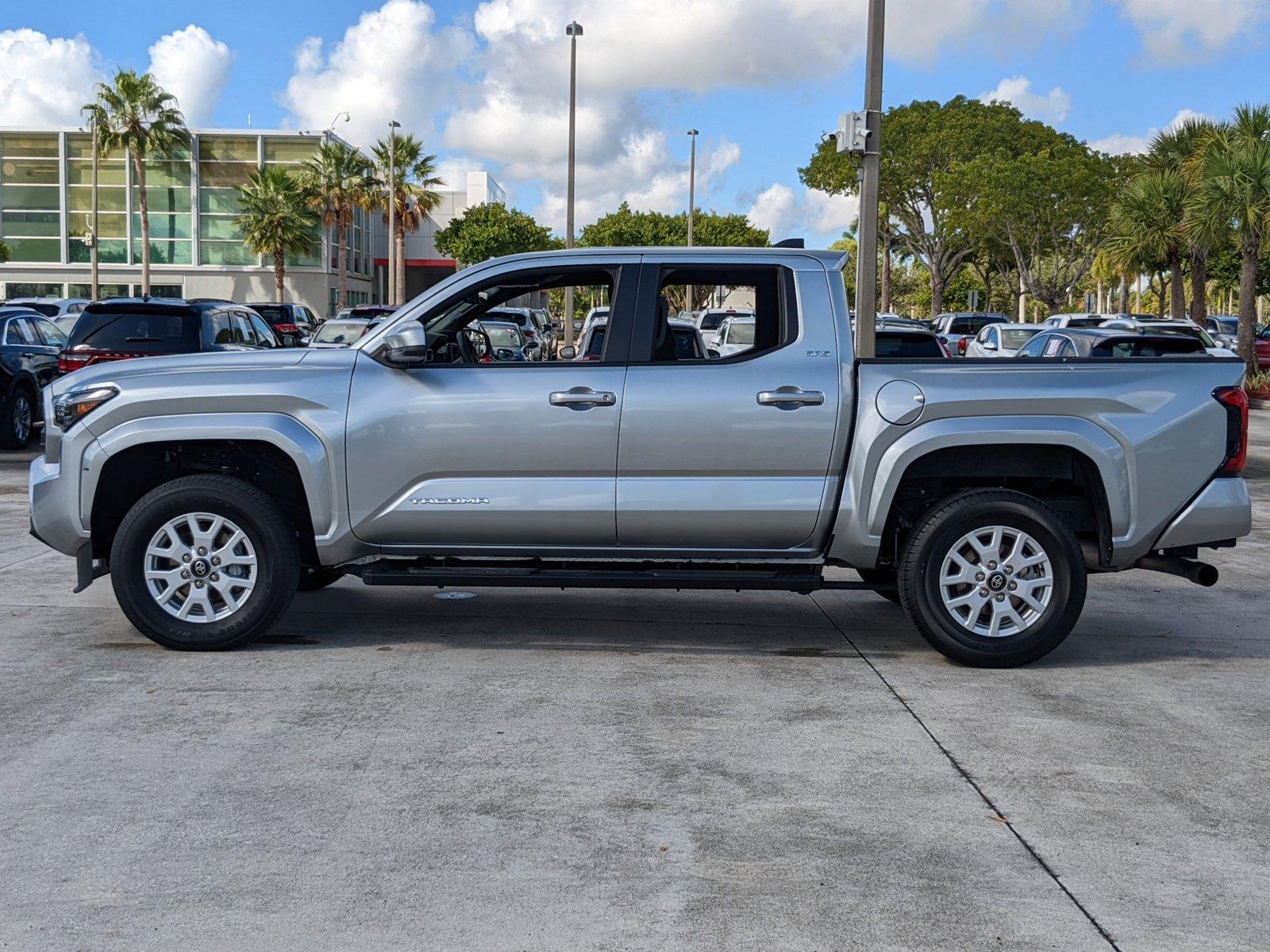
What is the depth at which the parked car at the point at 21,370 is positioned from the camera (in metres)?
17.7

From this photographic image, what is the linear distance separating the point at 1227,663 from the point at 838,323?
2.68 meters

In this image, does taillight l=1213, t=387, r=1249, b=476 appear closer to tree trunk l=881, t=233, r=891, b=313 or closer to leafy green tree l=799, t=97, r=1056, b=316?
leafy green tree l=799, t=97, r=1056, b=316

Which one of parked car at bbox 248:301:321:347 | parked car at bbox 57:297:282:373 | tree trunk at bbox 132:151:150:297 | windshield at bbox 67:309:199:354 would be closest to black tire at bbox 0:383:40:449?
parked car at bbox 57:297:282:373

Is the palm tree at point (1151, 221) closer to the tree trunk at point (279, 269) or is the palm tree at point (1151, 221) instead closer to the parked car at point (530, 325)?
the parked car at point (530, 325)

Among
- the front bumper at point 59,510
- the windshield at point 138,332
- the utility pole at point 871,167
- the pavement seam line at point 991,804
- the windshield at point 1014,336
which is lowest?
the pavement seam line at point 991,804

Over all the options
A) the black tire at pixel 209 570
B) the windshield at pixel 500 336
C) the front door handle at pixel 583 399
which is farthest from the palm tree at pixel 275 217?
the front door handle at pixel 583 399

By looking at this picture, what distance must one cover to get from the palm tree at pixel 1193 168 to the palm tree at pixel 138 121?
3804 centimetres

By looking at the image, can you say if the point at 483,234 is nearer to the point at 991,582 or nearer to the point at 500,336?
the point at 500,336

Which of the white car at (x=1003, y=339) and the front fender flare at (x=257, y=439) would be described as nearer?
the front fender flare at (x=257, y=439)

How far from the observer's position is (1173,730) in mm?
5918

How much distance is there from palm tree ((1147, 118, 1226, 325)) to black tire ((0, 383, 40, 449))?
26.5 metres

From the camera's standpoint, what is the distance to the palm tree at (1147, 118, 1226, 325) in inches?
1340

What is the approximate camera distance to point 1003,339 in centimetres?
2884

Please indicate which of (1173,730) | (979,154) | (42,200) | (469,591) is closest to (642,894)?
(1173,730)
